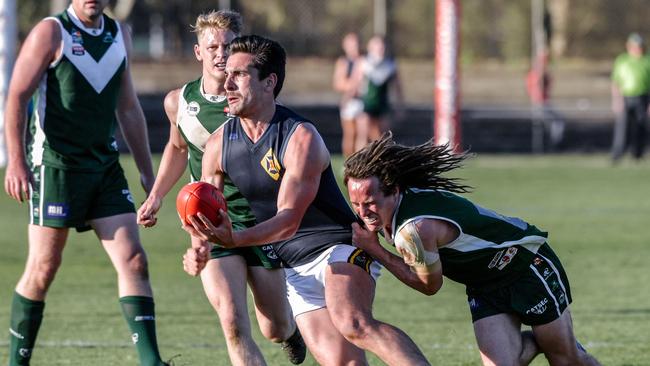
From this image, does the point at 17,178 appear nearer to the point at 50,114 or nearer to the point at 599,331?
the point at 50,114

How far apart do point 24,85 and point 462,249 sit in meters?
2.46

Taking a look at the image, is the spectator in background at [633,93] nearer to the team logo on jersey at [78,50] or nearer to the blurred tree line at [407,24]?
the blurred tree line at [407,24]

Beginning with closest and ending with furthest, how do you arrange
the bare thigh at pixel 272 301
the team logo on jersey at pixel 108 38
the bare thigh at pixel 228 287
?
the bare thigh at pixel 228 287 → the bare thigh at pixel 272 301 → the team logo on jersey at pixel 108 38

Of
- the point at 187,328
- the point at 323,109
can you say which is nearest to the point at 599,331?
the point at 187,328

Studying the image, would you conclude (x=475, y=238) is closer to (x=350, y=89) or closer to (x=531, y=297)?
(x=531, y=297)

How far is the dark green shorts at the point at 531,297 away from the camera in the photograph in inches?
229

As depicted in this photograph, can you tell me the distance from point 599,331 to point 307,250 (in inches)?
118

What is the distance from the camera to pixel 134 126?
6953mm

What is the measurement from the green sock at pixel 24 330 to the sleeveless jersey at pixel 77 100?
0.76 metres

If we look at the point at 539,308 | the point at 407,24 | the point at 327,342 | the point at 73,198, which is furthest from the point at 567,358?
the point at 407,24

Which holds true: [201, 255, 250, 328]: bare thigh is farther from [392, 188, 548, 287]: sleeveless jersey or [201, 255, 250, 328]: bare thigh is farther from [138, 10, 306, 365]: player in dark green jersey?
[392, 188, 548, 287]: sleeveless jersey

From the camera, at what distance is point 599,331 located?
7941 millimetres

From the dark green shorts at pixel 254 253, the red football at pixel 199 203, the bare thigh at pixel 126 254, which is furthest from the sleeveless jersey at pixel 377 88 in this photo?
the red football at pixel 199 203

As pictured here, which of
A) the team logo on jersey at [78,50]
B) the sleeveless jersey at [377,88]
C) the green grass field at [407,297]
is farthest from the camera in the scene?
the sleeveless jersey at [377,88]
